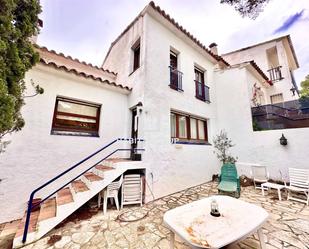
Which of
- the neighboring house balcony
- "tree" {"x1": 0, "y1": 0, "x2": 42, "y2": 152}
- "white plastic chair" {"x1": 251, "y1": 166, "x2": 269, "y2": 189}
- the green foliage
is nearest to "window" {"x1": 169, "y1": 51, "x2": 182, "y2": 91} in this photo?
the green foliage

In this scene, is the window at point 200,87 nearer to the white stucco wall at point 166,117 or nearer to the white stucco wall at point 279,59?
the white stucco wall at point 166,117

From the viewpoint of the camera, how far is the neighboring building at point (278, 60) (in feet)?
38.3

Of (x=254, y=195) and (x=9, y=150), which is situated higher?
(x=9, y=150)

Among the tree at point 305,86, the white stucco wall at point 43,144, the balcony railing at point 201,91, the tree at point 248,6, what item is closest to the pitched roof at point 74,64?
the white stucco wall at point 43,144

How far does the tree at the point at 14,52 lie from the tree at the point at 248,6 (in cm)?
464

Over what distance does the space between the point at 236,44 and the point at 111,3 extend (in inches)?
453

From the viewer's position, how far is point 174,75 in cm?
689

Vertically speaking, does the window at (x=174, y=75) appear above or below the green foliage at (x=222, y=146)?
above

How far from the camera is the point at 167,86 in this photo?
20.6ft

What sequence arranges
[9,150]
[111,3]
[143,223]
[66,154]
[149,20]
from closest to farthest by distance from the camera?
[143,223] < [9,150] < [66,154] < [149,20] < [111,3]

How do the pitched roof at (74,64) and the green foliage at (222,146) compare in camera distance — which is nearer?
the pitched roof at (74,64)

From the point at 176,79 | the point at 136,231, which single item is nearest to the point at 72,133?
the point at 136,231

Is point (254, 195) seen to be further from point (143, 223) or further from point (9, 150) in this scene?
point (9, 150)

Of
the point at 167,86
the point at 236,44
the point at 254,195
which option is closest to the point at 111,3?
the point at 167,86
